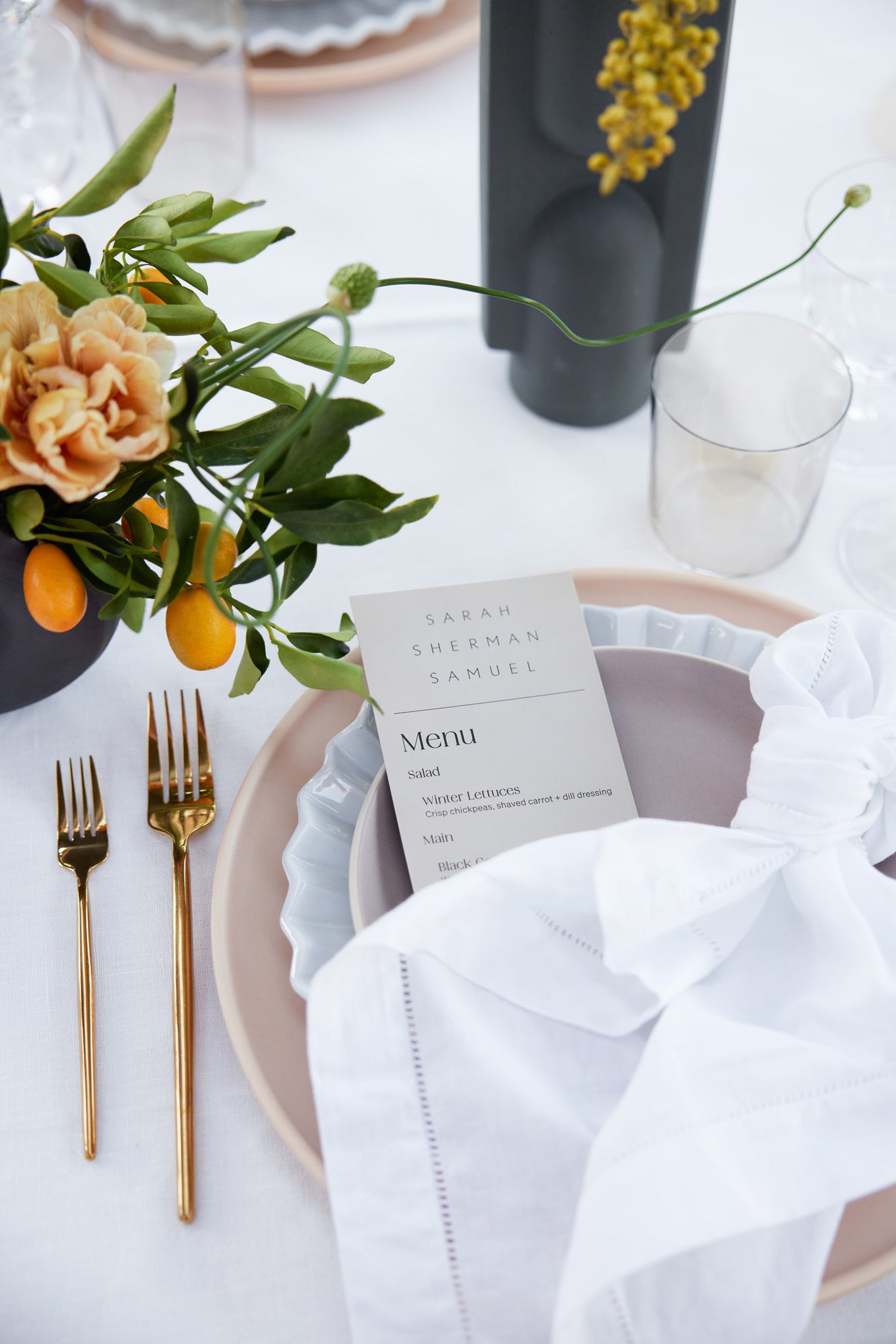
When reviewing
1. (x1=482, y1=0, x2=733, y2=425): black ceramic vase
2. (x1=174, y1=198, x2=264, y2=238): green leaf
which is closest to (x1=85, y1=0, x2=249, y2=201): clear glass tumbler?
(x1=482, y1=0, x2=733, y2=425): black ceramic vase

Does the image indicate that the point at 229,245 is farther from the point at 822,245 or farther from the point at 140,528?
the point at 822,245

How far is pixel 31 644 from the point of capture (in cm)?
55

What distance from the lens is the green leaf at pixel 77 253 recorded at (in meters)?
0.46

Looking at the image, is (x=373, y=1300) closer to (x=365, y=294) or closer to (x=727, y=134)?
(x=365, y=294)

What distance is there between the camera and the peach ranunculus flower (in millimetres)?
387

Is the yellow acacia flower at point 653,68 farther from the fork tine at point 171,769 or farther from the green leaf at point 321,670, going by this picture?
the fork tine at point 171,769

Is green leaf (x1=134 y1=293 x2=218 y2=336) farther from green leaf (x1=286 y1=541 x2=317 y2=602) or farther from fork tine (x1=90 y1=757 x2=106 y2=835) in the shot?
fork tine (x1=90 y1=757 x2=106 y2=835)

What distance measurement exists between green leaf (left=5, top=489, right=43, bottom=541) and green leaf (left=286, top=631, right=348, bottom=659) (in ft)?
0.38

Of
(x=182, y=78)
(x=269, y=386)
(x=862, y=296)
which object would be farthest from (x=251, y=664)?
(x=182, y=78)

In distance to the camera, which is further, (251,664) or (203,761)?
(203,761)

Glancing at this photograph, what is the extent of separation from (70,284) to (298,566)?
0.48ft

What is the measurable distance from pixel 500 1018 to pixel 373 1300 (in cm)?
11

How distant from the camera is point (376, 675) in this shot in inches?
21.4

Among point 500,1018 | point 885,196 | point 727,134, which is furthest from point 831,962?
point 727,134
